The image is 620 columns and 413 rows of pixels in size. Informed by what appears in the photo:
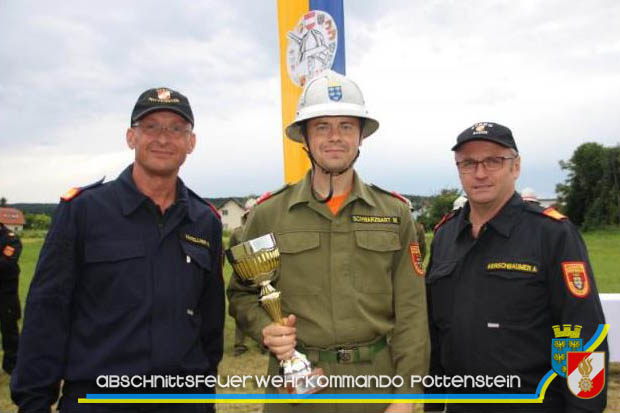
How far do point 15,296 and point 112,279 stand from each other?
6333 millimetres

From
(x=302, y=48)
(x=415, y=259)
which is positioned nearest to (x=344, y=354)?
(x=415, y=259)

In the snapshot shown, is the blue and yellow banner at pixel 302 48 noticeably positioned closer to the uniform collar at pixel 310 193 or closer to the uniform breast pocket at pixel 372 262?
the uniform collar at pixel 310 193

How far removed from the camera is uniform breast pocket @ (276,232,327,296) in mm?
2939

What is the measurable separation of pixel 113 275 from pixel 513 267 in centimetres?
228

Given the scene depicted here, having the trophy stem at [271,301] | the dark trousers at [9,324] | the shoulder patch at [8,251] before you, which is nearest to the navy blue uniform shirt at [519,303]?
the trophy stem at [271,301]

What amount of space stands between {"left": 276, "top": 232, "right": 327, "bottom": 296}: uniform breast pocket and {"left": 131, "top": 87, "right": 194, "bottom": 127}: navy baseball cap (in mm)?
942

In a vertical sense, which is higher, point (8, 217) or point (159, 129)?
point (159, 129)

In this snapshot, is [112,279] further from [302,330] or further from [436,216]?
[436,216]

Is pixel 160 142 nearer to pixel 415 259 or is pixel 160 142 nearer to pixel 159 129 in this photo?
pixel 159 129

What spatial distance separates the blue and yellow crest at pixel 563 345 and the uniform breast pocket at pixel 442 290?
65cm

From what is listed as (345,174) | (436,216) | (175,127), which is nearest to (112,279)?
(175,127)

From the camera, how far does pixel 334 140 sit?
3.00 m

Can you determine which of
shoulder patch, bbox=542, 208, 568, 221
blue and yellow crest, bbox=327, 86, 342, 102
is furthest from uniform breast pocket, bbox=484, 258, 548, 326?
blue and yellow crest, bbox=327, 86, 342, 102

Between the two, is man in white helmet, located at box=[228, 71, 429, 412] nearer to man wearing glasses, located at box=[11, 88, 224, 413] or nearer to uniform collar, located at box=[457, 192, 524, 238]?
man wearing glasses, located at box=[11, 88, 224, 413]
